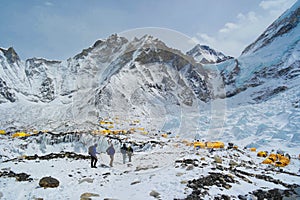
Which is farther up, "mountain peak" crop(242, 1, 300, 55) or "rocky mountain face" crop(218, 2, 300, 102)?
"mountain peak" crop(242, 1, 300, 55)

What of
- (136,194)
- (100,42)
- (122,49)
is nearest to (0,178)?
(136,194)

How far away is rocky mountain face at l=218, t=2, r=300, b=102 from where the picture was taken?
77250 mm

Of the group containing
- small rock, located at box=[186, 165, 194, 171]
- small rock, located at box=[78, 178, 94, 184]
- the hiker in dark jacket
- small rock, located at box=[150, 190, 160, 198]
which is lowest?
small rock, located at box=[78, 178, 94, 184]

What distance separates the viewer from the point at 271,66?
88438 mm

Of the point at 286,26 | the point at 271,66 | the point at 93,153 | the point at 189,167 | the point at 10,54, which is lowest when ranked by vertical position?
the point at 189,167

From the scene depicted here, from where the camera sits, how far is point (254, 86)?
286ft

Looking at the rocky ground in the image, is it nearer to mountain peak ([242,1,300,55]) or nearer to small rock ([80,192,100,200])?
small rock ([80,192,100,200])

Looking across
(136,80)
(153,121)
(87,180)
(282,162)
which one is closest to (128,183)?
(87,180)

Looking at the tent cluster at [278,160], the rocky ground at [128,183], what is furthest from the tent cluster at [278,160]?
the rocky ground at [128,183]

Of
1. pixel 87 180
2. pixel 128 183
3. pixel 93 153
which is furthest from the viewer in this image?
pixel 93 153

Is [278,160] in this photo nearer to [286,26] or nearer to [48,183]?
[48,183]

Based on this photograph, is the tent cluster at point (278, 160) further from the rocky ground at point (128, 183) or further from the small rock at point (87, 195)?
the small rock at point (87, 195)

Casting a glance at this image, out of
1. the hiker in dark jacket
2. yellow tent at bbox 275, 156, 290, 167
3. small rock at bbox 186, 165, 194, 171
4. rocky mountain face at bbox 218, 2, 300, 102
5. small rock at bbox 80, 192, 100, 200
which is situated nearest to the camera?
small rock at bbox 80, 192, 100, 200

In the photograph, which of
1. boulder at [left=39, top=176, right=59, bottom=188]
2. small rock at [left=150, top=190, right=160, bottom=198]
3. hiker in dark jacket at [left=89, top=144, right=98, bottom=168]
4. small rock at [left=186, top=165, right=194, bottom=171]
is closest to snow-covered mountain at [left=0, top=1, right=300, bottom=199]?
small rock at [left=150, top=190, right=160, bottom=198]
